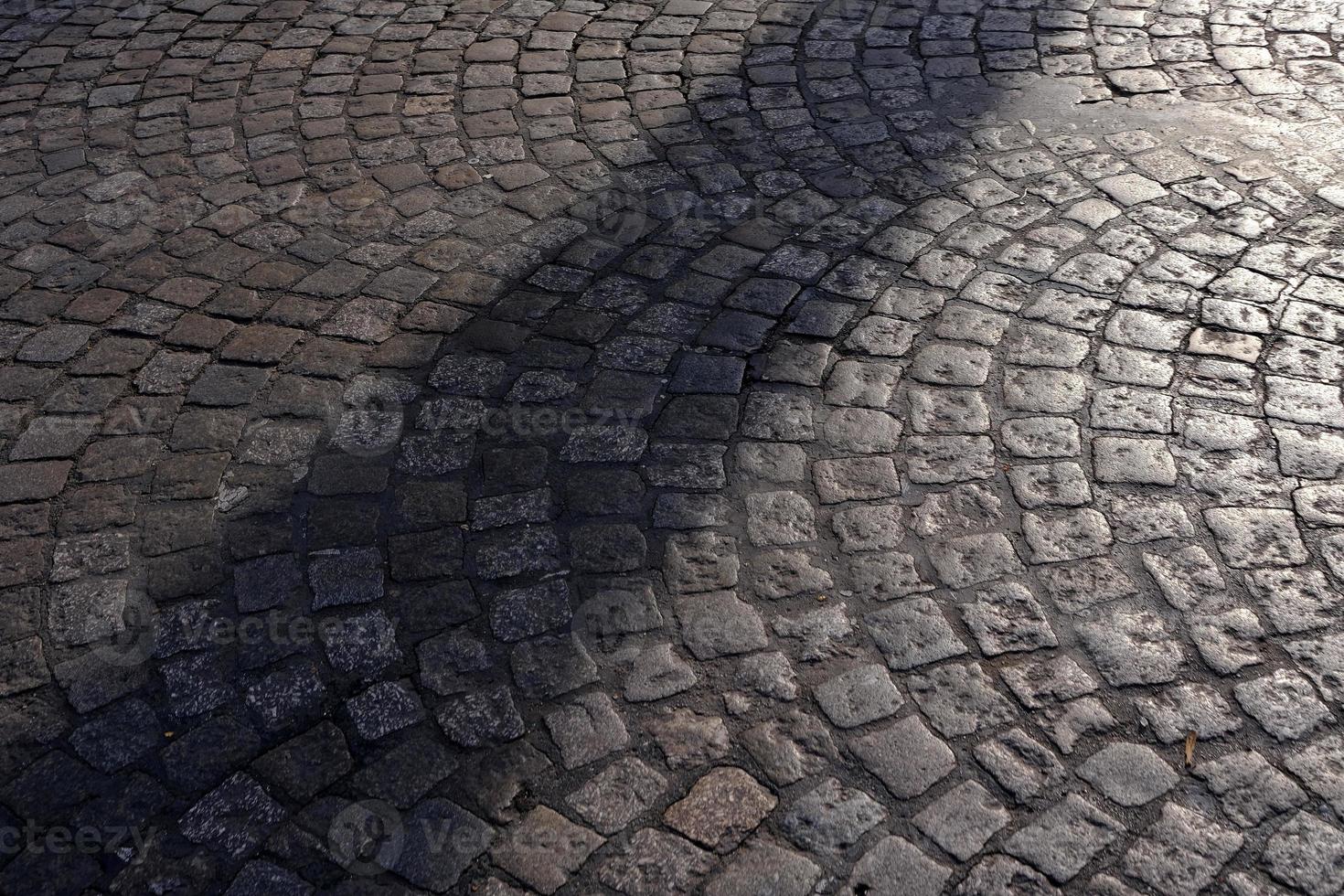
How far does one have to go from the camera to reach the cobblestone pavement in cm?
283

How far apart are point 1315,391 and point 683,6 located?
12.9 ft

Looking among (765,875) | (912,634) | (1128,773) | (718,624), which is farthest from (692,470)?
(1128,773)

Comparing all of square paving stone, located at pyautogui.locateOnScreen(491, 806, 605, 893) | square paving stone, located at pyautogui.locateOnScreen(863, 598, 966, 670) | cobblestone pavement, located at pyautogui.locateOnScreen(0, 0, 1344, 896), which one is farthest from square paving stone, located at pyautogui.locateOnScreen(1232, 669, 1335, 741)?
square paving stone, located at pyautogui.locateOnScreen(491, 806, 605, 893)

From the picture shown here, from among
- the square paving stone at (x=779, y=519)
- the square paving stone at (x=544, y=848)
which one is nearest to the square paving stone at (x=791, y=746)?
the square paving stone at (x=544, y=848)

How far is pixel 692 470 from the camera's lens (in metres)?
3.71

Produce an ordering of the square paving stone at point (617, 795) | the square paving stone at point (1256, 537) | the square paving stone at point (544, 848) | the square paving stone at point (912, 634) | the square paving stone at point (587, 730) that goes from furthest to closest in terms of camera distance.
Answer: the square paving stone at point (1256, 537)
the square paving stone at point (912, 634)
the square paving stone at point (587, 730)
the square paving stone at point (617, 795)
the square paving stone at point (544, 848)

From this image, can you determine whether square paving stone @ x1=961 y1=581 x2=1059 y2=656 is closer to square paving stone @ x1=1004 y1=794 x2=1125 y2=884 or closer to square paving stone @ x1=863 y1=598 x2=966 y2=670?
square paving stone @ x1=863 y1=598 x2=966 y2=670

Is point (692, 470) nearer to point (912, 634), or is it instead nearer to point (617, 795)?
point (912, 634)

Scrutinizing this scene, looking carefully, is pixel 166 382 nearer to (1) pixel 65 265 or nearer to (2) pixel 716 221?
(1) pixel 65 265

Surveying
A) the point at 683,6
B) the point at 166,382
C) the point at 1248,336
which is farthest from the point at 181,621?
the point at 683,6

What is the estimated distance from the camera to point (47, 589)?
3.45 meters

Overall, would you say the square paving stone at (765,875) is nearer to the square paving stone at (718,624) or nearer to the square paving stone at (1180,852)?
the square paving stone at (718,624)

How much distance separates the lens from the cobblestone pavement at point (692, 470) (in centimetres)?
283

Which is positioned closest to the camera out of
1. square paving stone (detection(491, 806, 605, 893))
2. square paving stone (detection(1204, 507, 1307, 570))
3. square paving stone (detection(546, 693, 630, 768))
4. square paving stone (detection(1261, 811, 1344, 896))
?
square paving stone (detection(1261, 811, 1344, 896))
